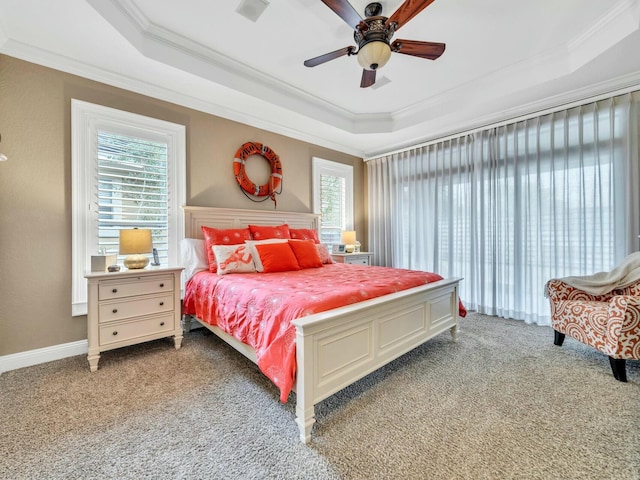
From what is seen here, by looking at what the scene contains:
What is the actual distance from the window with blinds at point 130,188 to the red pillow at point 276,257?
45.2 inches

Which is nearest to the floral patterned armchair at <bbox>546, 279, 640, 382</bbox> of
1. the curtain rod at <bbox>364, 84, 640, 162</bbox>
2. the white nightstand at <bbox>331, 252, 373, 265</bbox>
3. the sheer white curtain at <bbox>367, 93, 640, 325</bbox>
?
the sheer white curtain at <bbox>367, 93, 640, 325</bbox>

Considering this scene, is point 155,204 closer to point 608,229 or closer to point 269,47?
point 269,47

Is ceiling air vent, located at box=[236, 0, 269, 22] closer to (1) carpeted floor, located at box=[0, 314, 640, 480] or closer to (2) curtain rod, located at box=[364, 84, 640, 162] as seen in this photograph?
(1) carpeted floor, located at box=[0, 314, 640, 480]

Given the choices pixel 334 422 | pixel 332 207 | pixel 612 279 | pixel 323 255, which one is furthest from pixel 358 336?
pixel 332 207

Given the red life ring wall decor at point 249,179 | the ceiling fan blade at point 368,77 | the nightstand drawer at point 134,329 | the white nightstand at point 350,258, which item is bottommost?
the nightstand drawer at point 134,329

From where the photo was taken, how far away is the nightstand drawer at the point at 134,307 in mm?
2308

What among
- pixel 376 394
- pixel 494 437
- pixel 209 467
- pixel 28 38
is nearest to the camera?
pixel 209 467


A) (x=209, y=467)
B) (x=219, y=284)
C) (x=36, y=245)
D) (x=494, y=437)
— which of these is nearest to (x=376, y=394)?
(x=494, y=437)

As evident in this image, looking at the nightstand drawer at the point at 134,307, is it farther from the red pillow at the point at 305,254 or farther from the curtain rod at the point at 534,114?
the curtain rod at the point at 534,114

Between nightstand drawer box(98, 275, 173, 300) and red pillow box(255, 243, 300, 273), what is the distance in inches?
35.6

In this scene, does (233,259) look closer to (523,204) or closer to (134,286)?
(134,286)

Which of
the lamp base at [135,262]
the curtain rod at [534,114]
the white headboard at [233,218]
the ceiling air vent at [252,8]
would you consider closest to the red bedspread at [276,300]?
the lamp base at [135,262]

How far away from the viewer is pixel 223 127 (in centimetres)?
351

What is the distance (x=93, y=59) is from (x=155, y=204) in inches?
54.5
